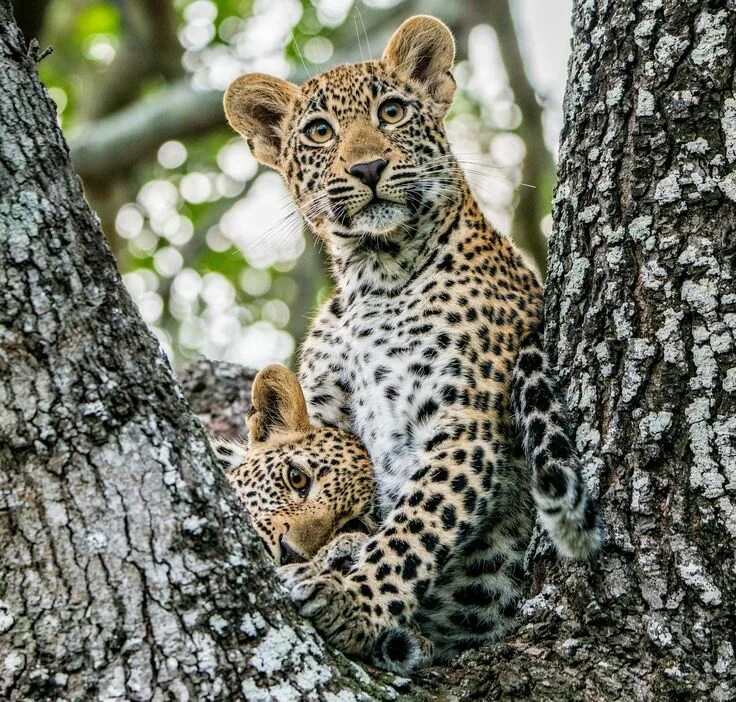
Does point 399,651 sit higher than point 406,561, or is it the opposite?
point 406,561

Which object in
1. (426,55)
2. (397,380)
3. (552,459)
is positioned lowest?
(552,459)

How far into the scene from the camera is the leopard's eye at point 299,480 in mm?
5555

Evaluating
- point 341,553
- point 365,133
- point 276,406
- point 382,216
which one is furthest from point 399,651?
point 365,133

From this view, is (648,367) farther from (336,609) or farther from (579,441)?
(336,609)

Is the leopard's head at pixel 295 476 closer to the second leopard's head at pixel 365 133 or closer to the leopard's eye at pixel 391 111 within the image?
the second leopard's head at pixel 365 133

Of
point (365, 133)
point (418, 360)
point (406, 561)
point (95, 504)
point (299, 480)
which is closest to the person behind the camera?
point (95, 504)

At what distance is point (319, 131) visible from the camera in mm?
6160

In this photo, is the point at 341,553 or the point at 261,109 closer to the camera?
the point at 341,553

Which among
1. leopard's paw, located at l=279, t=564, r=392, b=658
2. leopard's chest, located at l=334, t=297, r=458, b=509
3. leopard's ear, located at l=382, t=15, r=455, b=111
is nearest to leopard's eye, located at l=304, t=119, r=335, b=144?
leopard's ear, located at l=382, t=15, r=455, b=111

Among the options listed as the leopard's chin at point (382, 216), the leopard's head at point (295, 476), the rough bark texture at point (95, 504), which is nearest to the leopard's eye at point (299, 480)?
the leopard's head at point (295, 476)

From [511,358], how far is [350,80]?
6.62ft

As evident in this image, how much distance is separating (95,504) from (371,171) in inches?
117

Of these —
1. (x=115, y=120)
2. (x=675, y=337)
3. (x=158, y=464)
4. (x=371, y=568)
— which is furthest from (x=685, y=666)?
(x=115, y=120)

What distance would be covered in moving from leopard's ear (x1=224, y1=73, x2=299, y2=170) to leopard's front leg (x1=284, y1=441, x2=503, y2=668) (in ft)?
8.28
